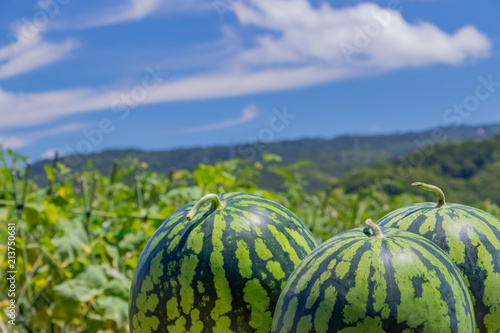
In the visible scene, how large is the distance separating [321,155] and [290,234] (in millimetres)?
162120

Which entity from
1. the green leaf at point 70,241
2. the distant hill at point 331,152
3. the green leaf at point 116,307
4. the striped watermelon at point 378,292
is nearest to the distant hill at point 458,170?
the distant hill at point 331,152

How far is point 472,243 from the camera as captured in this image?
4.96 feet

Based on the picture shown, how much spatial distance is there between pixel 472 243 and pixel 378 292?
0.45m

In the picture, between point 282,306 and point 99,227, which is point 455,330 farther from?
point 99,227

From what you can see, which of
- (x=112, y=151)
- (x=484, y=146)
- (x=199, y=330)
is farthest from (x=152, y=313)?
(x=484, y=146)

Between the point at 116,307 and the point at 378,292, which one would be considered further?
the point at 116,307

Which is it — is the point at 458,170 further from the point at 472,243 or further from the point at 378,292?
the point at 378,292

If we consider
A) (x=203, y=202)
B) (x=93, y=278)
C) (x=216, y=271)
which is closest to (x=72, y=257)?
(x=93, y=278)

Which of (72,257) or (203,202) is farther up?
(203,202)

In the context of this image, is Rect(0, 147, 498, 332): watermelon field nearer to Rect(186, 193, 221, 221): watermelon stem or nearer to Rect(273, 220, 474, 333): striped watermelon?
Rect(186, 193, 221, 221): watermelon stem

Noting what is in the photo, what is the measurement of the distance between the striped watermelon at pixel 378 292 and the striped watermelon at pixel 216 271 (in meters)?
0.18

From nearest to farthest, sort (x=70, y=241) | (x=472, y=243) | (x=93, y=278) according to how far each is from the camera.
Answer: (x=472, y=243) → (x=93, y=278) → (x=70, y=241)

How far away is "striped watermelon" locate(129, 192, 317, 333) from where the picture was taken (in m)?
1.51

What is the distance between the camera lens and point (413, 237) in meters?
1.38
